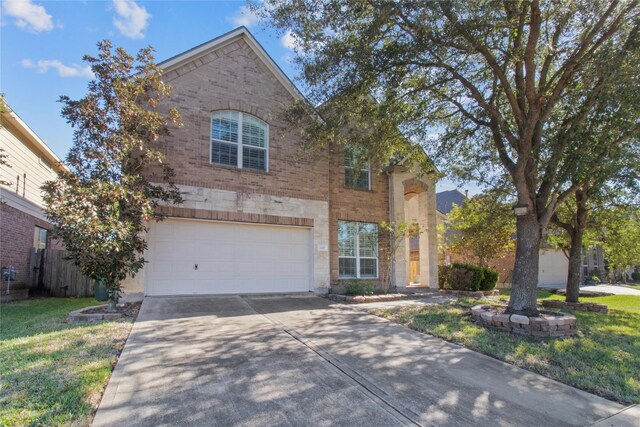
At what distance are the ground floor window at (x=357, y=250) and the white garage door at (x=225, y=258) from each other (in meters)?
1.35

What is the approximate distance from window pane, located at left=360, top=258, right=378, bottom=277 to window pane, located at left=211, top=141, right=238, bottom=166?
5.79 meters

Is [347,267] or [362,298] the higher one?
[347,267]

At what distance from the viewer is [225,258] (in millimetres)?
11227

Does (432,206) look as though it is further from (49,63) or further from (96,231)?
(49,63)

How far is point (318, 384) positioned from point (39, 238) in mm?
14992

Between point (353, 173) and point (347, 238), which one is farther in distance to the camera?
point (347, 238)

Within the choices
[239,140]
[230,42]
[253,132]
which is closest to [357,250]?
[253,132]

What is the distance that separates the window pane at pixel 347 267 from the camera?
13.1 meters

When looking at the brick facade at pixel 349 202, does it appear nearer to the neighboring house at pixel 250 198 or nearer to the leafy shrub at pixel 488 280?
the neighboring house at pixel 250 198

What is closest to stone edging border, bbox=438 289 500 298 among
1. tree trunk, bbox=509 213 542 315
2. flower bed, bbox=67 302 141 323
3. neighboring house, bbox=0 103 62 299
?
tree trunk, bbox=509 213 542 315

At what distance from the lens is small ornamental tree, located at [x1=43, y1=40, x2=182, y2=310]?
7297 mm

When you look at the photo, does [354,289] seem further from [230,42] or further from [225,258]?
[230,42]

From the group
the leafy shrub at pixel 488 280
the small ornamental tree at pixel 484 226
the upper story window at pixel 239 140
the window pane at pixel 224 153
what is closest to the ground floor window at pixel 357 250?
the small ornamental tree at pixel 484 226

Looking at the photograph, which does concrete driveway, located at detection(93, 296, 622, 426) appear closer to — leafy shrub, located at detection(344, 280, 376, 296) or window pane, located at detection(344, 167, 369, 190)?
leafy shrub, located at detection(344, 280, 376, 296)
